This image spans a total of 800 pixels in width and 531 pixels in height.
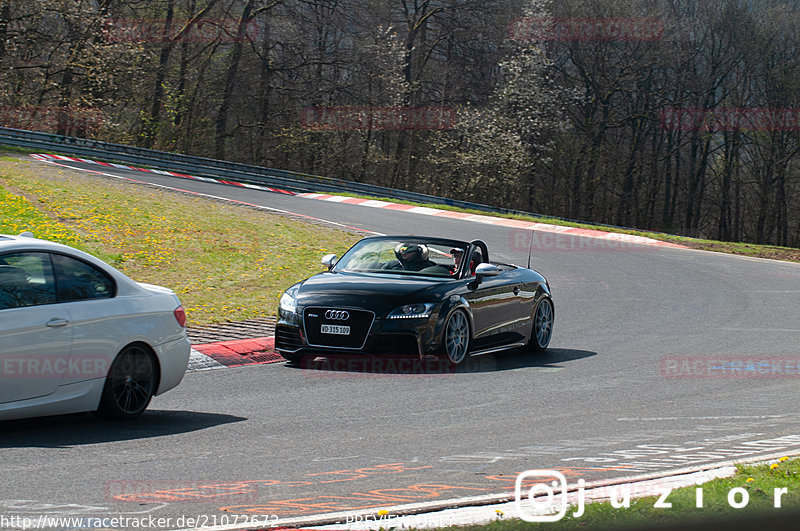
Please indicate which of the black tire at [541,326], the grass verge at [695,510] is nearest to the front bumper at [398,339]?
the black tire at [541,326]

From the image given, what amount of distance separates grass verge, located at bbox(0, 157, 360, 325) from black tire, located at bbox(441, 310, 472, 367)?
12.8 feet

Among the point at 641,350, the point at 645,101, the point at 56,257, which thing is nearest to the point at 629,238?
the point at 641,350

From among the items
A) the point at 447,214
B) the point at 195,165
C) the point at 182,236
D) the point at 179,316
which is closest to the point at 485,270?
the point at 179,316

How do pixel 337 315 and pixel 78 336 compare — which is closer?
pixel 78 336

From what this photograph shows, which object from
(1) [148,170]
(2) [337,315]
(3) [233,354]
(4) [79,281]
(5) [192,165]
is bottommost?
(3) [233,354]

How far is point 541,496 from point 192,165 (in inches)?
1367

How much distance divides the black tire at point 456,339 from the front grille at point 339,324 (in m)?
0.87

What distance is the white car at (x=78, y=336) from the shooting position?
689 cm

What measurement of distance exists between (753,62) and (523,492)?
179ft

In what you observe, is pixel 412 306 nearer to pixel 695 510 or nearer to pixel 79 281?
pixel 79 281

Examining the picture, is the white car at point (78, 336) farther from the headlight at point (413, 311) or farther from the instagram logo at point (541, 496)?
the instagram logo at point (541, 496)

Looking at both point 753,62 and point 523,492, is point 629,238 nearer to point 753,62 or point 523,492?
point 523,492

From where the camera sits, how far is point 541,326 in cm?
1291

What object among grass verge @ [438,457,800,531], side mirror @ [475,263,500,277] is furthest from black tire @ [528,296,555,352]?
grass verge @ [438,457,800,531]
